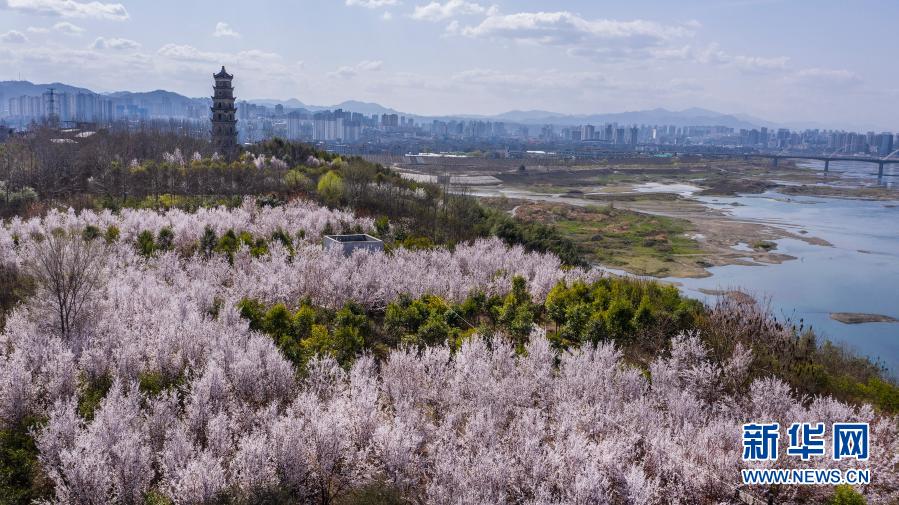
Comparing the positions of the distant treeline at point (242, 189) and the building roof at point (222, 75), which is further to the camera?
the building roof at point (222, 75)

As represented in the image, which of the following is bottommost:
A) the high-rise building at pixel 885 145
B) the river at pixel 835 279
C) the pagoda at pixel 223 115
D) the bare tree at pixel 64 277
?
the river at pixel 835 279

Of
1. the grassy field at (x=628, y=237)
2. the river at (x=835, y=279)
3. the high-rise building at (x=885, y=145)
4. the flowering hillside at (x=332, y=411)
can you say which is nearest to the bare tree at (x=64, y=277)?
the flowering hillside at (x=332, y=411)

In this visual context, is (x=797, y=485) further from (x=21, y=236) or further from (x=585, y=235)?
(x=585, y=235)

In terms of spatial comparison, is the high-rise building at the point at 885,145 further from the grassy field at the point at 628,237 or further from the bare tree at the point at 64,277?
the bare tree at the point at 64,277

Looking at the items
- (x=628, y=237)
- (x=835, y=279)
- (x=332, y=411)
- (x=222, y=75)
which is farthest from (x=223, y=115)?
(x=332, y=411)

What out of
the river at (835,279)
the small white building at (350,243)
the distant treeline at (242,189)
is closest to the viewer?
the small white building at (350,243)

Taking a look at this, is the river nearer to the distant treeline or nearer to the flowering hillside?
the distant treeline

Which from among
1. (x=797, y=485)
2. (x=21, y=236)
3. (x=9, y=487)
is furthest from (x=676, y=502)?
(x=21, y=236)
